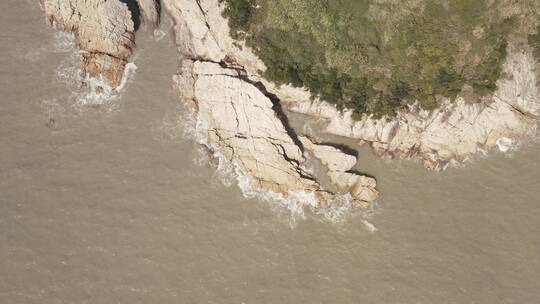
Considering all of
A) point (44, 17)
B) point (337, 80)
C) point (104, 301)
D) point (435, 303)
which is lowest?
point (104, 301)

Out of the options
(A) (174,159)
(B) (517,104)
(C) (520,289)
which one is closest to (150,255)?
(A) (174,159)

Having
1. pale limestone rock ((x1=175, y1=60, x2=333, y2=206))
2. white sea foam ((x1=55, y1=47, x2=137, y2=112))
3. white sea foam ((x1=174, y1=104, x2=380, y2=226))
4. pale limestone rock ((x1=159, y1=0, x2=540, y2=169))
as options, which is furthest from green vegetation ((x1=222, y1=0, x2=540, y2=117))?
white sea foam ((x1=55, y1=47, x2=137, y2=112))

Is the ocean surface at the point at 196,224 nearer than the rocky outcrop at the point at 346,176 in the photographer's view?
Yes

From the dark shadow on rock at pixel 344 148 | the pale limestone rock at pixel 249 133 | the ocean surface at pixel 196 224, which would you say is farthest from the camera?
the dark shadow on rock at pixel 344 148

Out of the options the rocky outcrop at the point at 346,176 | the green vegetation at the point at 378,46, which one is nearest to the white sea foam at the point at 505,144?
the green vegetation at the point at 378,46

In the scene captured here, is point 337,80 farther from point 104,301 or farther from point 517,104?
point 104,301

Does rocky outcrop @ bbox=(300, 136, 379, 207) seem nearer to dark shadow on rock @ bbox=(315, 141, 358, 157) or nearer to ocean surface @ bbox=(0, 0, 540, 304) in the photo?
dark shadow on rock @ bbox=(315, 141, 358, 157)

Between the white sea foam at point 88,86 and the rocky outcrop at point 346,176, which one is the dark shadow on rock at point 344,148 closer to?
the rocky outcrop at point 346,176
